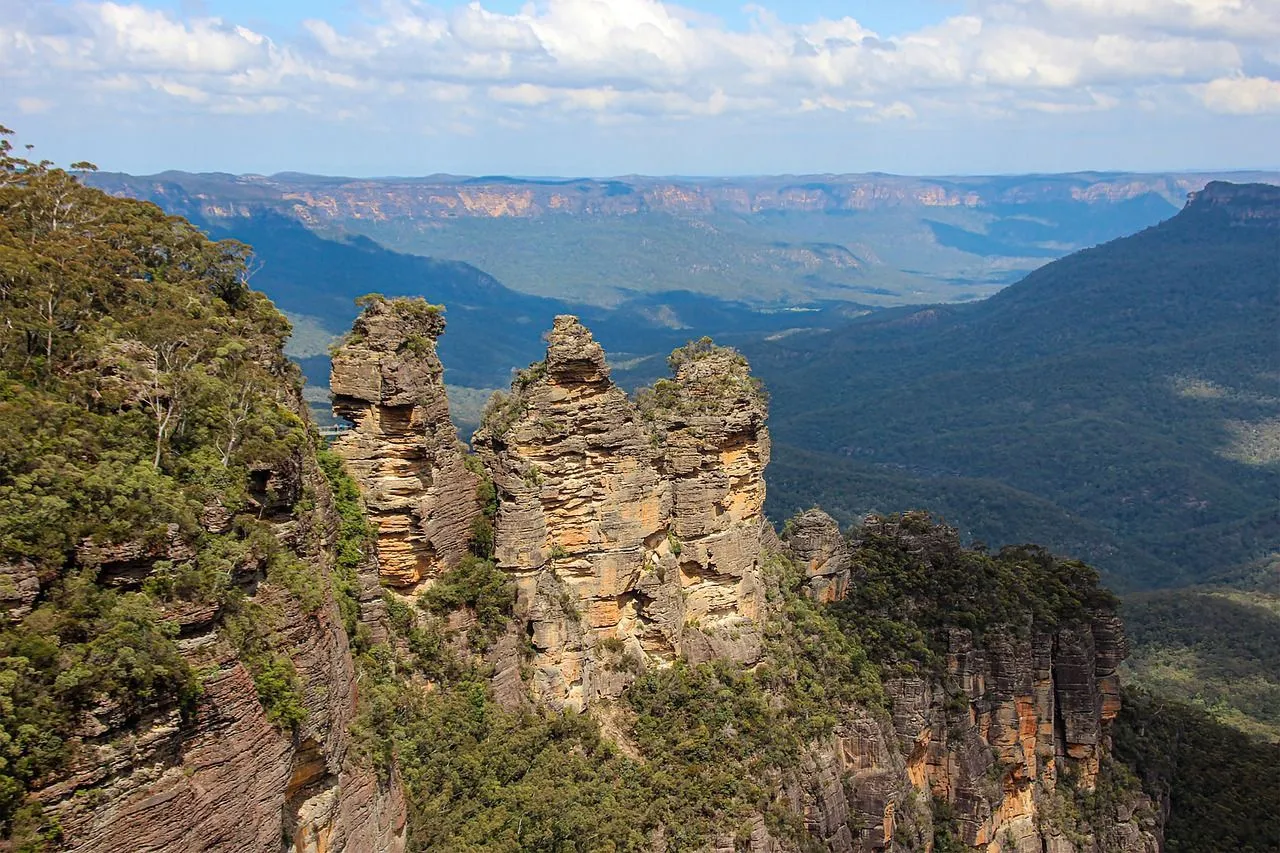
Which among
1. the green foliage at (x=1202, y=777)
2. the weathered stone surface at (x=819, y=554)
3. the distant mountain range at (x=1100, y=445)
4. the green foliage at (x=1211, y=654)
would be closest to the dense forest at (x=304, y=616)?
the green foliage at (x=1202, y=777)

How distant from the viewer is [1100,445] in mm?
148125

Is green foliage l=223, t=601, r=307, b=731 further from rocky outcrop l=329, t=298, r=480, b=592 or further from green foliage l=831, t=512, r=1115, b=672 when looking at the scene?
green foliage l=831, t=512, r=1115, b=672

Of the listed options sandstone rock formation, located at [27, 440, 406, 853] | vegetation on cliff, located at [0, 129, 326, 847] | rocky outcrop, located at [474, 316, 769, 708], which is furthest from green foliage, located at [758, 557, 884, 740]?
vegetation on cliff, located at [0, 129, 326, 847]

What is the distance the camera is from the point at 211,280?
25797 millimetres

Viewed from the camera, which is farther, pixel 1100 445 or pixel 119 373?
pixel 1100 445

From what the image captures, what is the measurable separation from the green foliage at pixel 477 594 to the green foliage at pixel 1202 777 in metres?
30.6

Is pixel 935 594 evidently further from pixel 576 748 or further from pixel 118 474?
pixel 118 474

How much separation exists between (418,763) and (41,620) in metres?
14.0

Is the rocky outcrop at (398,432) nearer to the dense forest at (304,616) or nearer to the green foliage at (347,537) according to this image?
the green foliage at (347,537)

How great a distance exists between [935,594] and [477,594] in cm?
2157

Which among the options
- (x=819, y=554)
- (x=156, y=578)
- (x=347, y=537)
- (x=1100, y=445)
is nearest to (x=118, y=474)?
(x=156, y=578)

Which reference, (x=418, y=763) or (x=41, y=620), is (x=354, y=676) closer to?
(x=418, y=763)

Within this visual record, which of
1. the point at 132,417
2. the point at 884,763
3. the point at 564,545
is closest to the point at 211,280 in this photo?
the point at 132,417

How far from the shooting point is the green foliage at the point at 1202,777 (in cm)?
4322
